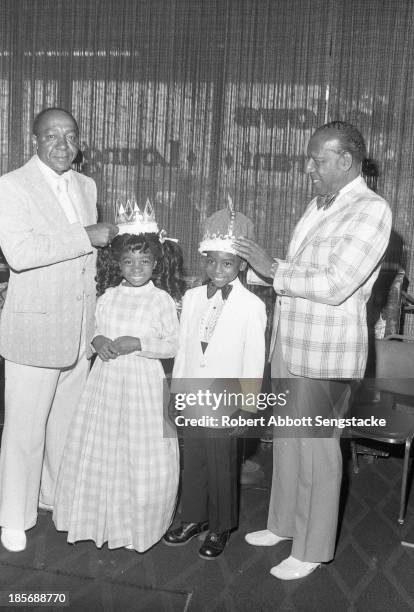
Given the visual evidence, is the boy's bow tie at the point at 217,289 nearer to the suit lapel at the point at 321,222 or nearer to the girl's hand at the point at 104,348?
the suit lapel at the point at 321,222

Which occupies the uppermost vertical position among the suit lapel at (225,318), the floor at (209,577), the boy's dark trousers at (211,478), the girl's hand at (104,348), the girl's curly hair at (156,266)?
the girl's curly hair at (156,266)

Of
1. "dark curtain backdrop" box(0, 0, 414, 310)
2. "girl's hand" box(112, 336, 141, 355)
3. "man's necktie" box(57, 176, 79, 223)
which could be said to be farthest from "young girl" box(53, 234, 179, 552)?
"dark curtain backdrop" box(0, 0, 414, 310)

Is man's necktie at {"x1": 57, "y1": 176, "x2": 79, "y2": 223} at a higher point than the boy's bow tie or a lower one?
higher

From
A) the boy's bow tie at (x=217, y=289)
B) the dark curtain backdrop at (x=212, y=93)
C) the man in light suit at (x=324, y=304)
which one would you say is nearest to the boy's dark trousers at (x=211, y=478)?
the man in light suit at (x=324, y=304)

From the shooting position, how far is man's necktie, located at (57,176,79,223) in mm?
2854

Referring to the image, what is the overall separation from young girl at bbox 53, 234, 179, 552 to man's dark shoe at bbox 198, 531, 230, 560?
0.21 m

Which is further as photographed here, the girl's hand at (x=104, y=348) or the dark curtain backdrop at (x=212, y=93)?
the dark curtain backdrop at (x=212, y=93)

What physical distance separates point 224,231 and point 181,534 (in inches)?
53.0

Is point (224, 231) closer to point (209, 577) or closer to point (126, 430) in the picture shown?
point (126, 430)

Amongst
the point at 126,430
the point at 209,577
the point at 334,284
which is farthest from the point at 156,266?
the point at 209,577

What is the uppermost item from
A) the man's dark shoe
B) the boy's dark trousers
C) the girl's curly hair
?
the girl's curly hair

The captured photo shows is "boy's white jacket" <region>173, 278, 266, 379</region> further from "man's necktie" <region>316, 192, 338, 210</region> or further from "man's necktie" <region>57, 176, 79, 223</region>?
"man's necktie" <region>57, 176, 79, 223</region>

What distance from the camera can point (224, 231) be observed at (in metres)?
2.74

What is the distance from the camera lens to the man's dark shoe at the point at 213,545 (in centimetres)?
Answer: 284
